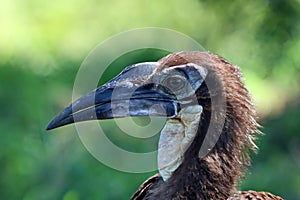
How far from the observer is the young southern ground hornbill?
374 centimetres

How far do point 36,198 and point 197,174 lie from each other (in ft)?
7.39

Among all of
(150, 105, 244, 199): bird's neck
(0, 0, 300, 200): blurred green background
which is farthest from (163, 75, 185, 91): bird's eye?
(0, 0, 300, 200): blurred green background

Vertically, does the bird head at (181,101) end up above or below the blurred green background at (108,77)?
below

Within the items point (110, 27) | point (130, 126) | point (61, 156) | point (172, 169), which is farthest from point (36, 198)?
point (110, 27)

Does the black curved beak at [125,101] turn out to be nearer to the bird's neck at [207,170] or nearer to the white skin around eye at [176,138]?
the white skin around eye at [176,138]

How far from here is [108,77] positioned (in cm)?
742

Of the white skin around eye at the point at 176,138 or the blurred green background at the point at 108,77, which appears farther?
the blurred green background at the point at 108,77

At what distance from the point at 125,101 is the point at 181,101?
21 centimetres

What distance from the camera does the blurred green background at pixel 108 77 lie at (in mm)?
6043

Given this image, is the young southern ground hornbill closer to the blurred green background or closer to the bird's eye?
the bird's eye

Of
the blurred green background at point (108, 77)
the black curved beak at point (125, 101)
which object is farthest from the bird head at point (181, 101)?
the blurred green background at point (108, 77)

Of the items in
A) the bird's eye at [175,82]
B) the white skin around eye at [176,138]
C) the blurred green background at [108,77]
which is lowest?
the white skin around eye at [176,138]

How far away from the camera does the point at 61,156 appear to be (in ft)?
20.1

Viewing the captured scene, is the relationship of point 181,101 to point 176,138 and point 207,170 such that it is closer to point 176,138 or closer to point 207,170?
point 176,138
